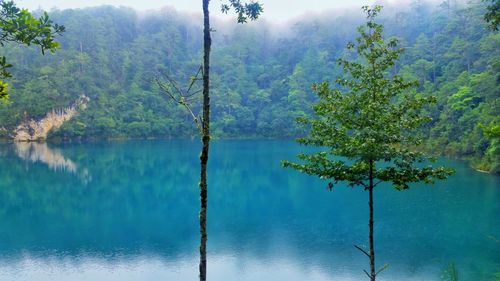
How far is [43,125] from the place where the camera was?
257 ft

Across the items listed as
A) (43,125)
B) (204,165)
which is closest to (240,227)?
(204,165)

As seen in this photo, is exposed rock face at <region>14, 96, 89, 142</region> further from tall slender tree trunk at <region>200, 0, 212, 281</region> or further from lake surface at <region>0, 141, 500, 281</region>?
tall slender tree trunk at <region>200, 0, 212, 281</region>

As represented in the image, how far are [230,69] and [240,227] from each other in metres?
81.2

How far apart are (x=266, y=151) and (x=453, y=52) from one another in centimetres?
2806

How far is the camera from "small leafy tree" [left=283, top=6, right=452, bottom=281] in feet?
29.5

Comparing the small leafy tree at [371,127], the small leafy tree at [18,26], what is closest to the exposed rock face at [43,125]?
the small leafy tree at [371,127]

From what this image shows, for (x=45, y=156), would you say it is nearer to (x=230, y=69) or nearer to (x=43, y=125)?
(x=43, y=125)

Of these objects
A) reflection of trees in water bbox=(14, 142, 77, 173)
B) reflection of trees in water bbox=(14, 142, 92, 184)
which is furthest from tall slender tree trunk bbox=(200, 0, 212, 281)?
reflection of trees in water bbox=(14, 142, 77, 173)

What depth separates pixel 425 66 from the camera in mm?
62469

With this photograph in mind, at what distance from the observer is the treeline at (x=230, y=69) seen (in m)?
58.9

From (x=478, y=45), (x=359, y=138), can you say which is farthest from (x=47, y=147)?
(x=359, y=138)

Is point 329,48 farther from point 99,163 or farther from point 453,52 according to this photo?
point 99,163

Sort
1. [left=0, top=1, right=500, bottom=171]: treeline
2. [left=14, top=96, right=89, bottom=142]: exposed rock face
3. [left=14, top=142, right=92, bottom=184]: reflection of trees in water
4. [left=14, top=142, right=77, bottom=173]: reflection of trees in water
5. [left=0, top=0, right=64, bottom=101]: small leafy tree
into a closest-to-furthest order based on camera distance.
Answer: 1. [left=0, top=0, right=64, bottom=101]: small leafy tree
2. [left=14, top=142, right=92, bottom=184]: reflection of trees in water
3. [left=14, top=142, right=77, bottom=173]: reflection of trees in water
4. [left=0, top=1, right=500, bottom=171]: treeline
5. [left=14, top=96, right=89, bottom=142]: exposed rock face

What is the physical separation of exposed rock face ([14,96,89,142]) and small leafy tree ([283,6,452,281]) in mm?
77394
